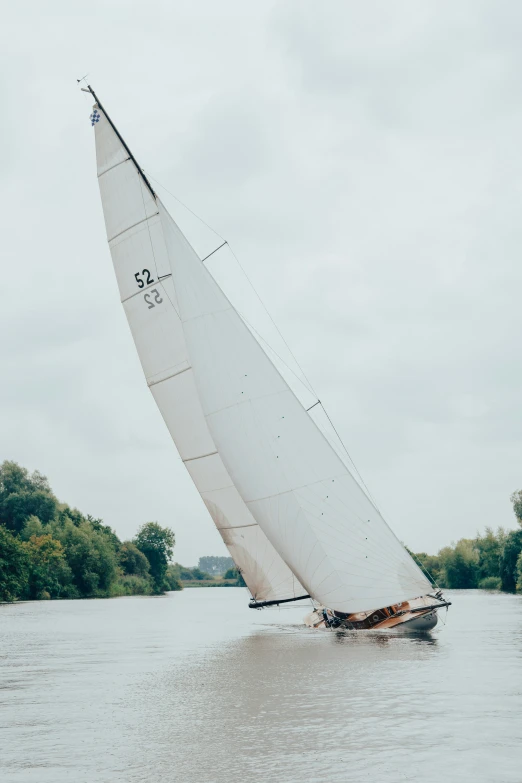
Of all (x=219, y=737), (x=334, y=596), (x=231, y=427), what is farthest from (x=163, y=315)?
(x=219, y=737)

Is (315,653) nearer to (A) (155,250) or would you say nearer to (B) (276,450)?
(B) (276,450)

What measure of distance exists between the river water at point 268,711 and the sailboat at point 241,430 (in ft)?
6.59

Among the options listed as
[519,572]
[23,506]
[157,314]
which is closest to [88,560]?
[23,506]

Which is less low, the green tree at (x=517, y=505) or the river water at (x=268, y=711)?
the green tree at (x=517, y=505)

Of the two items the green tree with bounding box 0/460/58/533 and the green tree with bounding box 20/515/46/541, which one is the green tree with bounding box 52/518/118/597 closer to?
the green tree with bounding box 20/515/46/541

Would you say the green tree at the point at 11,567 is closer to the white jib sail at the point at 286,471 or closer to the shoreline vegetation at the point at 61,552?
the shoreline vegetation at the point at 61,552

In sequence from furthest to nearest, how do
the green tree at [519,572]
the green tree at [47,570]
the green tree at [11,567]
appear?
the green tree at [47,570] < the green tree at [11,567] < the green tree at [519,572]

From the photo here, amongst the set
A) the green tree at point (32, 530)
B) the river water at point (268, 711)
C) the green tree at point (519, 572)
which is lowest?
the river water at point (268, 711)

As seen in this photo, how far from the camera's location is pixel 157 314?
1156 inches

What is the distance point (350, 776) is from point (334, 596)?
15.3 m

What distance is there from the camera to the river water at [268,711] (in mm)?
11688

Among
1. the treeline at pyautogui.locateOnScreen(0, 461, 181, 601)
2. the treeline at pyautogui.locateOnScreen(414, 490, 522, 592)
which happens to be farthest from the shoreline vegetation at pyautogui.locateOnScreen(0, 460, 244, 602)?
the treeline at pyautogui.locateOnScreen(414, 490, 522, 592)

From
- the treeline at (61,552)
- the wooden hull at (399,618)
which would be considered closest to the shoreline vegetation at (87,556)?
the treeline at (61,552)

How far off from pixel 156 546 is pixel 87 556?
36.0 metres
